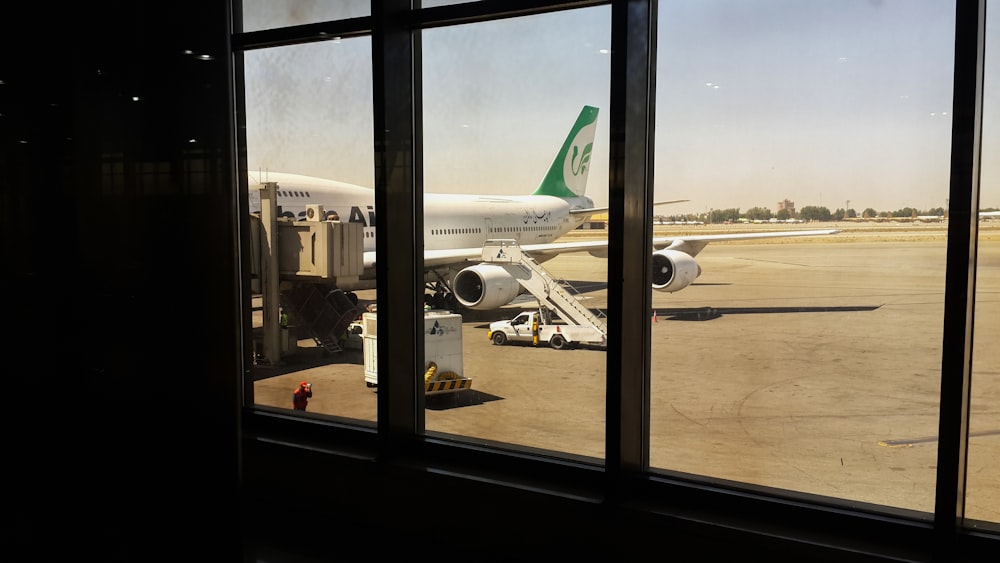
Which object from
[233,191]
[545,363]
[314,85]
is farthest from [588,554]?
[314,85]

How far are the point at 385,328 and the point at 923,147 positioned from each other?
7.02 ft

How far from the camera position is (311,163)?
12.3ft

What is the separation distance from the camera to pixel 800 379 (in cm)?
277

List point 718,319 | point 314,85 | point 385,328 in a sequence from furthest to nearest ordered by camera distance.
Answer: point 314,85 < point 385,328 < point 718,319

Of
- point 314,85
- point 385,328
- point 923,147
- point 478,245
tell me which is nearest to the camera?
point 923,147

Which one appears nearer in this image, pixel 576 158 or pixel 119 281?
pixel 119 281

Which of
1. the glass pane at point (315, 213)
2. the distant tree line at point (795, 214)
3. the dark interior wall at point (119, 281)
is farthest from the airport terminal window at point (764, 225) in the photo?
the dark interior wall at point (119, 281)

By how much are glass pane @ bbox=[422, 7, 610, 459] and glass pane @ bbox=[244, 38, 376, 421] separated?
1.34 ft

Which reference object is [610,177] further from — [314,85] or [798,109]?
[314,85]

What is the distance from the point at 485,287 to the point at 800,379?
6.13 ft

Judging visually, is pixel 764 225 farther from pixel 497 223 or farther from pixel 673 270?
pixel 497 223

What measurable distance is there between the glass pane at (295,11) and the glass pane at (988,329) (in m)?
2.38

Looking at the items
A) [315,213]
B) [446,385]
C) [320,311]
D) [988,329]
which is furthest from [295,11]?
[988,329]

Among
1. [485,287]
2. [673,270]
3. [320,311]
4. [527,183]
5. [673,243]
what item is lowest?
[320,311]
